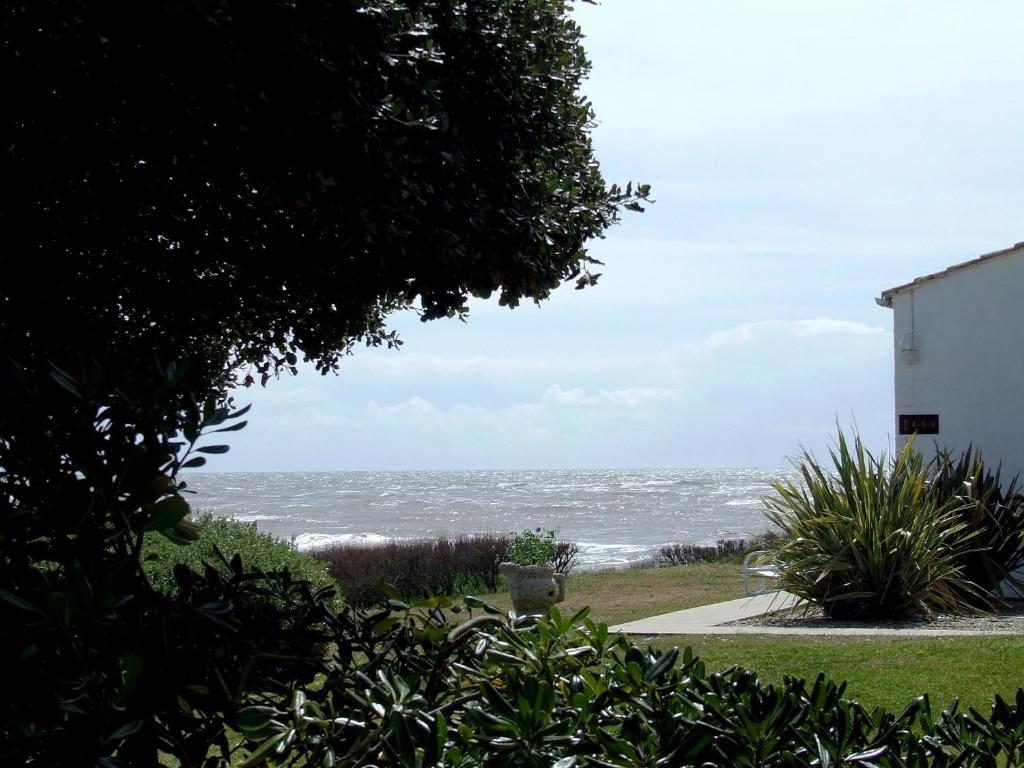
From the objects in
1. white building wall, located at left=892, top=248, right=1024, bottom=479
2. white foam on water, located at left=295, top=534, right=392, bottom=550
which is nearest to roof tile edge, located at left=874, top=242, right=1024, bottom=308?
white building wall, located at left=892, top=248, right=1024, bottom=479

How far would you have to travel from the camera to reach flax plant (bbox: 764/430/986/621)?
1101 centimetres

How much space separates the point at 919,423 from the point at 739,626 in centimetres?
509

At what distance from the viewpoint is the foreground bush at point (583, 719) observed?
1.84m

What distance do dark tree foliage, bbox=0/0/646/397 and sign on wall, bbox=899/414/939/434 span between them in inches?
371

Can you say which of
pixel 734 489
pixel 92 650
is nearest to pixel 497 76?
pixel 92 650

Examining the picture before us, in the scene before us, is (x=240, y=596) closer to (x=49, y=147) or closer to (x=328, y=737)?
(x=328, y=737)

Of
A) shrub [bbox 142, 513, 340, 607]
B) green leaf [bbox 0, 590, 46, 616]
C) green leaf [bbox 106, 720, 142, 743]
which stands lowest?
shrub [bbox 142, 513, 340, 607]

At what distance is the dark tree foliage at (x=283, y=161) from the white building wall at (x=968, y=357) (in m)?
9.02

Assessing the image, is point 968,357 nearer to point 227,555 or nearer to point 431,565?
point 227,555

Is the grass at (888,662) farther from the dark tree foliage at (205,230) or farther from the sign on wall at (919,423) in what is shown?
the sign on wall at (919,423)

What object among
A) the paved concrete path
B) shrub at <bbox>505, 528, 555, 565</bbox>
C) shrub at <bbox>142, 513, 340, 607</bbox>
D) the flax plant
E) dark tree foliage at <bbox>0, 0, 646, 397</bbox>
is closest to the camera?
dark tree foliage at <bbox>0, 0, 646, 397</bbox>

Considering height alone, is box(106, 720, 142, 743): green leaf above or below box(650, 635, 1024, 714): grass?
above

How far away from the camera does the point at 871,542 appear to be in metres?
11.1

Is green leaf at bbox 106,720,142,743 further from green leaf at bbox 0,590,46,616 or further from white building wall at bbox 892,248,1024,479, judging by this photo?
white building wall at bbox 892,248,1024,479
